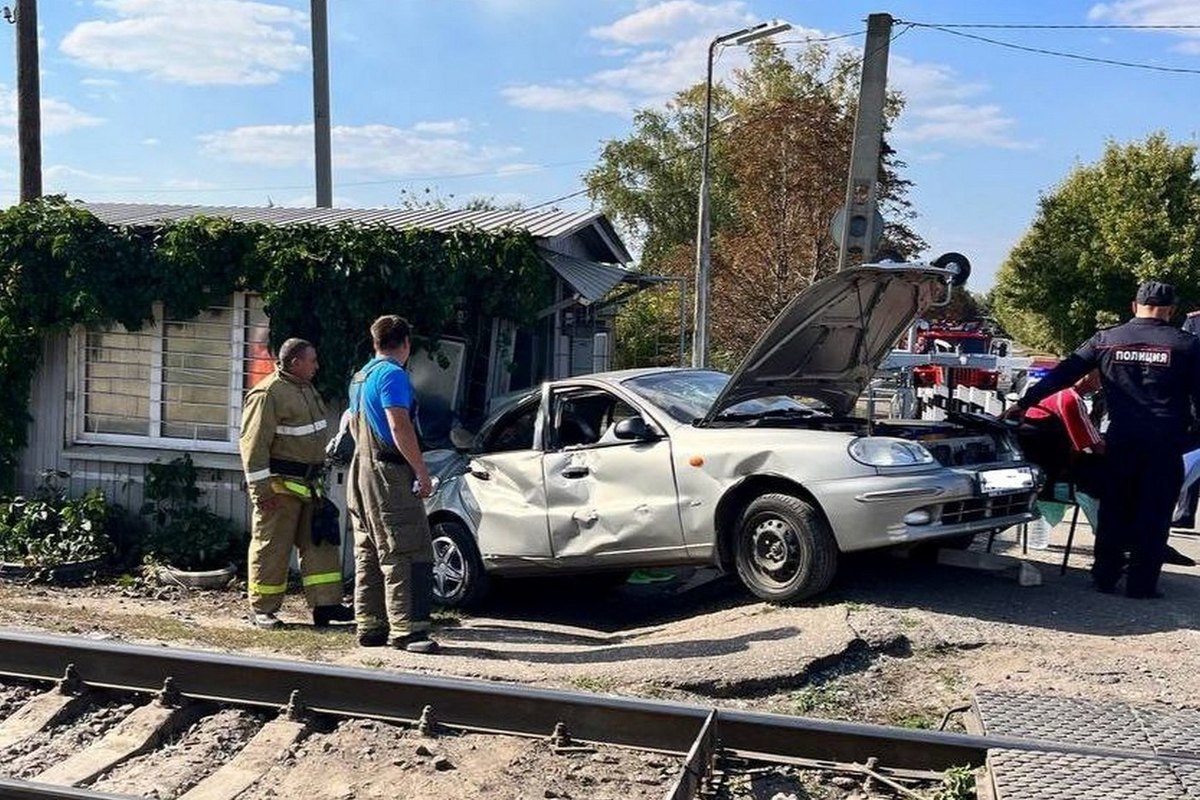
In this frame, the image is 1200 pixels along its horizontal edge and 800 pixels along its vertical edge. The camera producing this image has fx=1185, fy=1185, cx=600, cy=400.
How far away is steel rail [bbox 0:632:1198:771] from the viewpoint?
4.35 m

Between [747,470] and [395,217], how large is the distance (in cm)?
521

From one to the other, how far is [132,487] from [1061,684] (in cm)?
801

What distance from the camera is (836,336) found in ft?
25.2

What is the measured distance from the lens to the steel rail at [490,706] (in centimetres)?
435

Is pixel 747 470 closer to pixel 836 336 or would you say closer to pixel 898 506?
pixel 898 506


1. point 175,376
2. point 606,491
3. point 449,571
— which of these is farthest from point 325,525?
point 175,376

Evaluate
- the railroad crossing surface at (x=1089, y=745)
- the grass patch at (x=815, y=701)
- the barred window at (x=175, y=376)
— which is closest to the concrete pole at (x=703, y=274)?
the barred window at (x=175, y=376)

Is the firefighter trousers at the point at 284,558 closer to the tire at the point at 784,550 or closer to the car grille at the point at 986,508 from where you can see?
the tire at the point at 784,550

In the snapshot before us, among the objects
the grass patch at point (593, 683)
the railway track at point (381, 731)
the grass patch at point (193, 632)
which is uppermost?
the railway track at point (381, 731)

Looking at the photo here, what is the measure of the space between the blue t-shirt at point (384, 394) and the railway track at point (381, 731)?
1834 mm

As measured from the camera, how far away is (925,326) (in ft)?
98.2

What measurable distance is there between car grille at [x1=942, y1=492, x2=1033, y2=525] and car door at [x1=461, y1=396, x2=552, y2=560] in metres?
2.60

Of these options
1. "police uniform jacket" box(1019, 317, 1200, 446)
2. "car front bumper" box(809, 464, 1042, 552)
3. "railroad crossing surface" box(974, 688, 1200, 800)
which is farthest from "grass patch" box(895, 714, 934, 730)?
"police uniform jacket" box(1019, 317, 1200, 446)

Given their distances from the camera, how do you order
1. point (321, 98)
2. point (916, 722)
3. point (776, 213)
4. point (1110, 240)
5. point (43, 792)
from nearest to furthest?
1. point (43, 792)
2. point (916, 722)
3. point (321, 98)
4. point (776, 213)
5. point (1110, 240)
